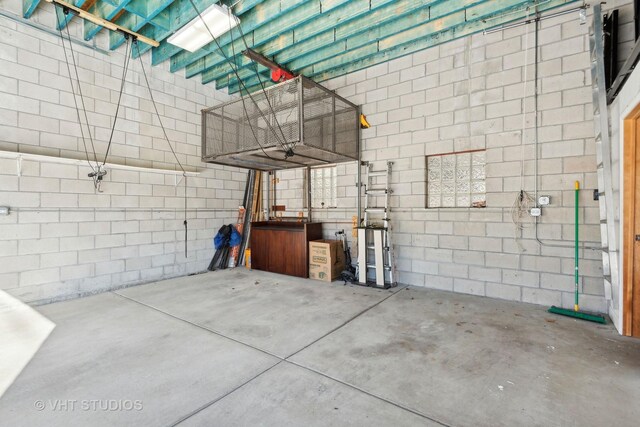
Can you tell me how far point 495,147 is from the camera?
3719 mm

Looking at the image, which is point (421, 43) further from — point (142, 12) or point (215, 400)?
point (215, 400)

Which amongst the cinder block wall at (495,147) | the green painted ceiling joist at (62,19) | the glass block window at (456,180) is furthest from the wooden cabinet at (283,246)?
the green painted ceiling joist at (62,19)

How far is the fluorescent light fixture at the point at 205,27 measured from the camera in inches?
125

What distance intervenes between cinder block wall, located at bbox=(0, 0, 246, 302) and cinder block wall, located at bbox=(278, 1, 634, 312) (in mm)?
3296

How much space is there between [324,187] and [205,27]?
3.01m

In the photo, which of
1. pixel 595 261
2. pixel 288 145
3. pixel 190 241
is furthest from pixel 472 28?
pixel 190 241

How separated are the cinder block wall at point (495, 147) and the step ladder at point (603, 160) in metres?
0.25

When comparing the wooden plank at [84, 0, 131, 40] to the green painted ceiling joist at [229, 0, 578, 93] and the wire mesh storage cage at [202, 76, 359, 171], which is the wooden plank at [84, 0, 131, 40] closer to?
the wire mesh storage cage at [202, 76, 359, 171]

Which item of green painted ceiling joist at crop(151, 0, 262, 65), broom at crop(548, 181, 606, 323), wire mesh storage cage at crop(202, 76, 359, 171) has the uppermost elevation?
green painted ceiling joist at crop(151, 0, 262, 65)

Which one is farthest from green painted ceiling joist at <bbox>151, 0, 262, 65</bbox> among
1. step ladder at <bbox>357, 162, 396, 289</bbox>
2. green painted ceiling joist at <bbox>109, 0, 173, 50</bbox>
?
step ladder at <bbox>357, 162, 396, 289</bbox>

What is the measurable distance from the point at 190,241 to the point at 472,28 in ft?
17.7

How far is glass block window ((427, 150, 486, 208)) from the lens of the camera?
154 inches

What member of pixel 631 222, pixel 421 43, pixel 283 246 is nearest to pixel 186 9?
pixel 421 43

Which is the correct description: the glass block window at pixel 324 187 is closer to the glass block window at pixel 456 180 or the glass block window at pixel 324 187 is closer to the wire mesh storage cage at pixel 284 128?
the wire mesh storage cage at pixel 284 128
